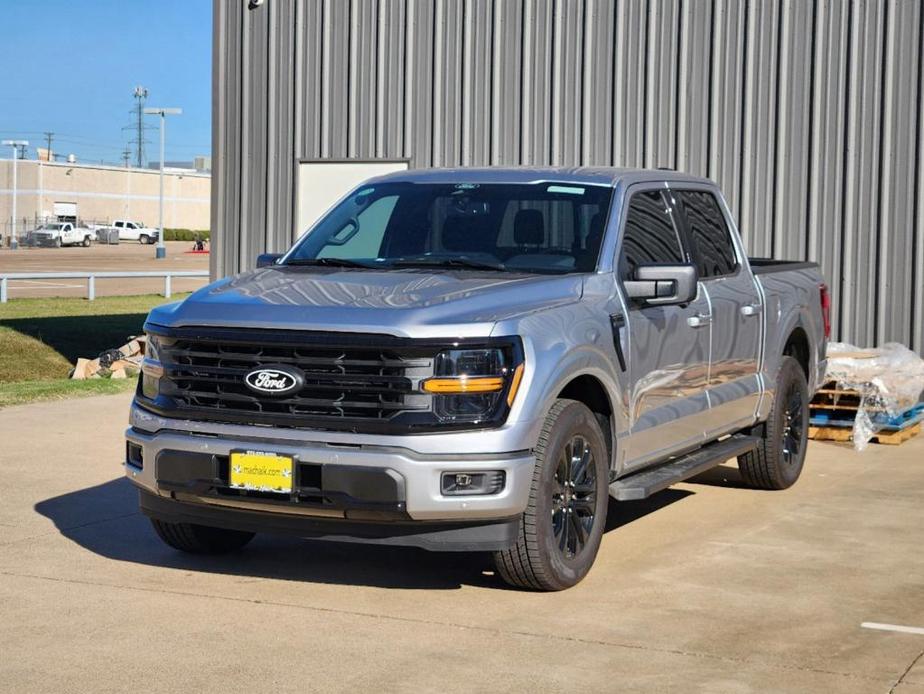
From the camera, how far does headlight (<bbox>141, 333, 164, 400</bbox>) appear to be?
6.79 m

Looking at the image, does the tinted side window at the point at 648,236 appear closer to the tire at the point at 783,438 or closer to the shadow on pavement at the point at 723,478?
the tire at the point at 783,438

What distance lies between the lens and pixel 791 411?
990 cm

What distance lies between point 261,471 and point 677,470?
2.56m

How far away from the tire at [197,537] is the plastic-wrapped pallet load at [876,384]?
5707mm

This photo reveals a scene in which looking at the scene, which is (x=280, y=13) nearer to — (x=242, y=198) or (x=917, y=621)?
(x=242, y=198)

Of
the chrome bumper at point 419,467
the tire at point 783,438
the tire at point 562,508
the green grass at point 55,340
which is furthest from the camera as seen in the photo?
the green grass at point 55,340

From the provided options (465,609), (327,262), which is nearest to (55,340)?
(327,262)

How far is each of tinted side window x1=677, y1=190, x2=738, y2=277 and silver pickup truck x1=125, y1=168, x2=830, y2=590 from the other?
9.6 inches

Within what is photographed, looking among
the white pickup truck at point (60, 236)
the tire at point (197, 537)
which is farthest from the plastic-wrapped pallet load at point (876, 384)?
the white pickup truck at point (60, 236)

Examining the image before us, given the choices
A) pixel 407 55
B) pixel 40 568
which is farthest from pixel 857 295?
pixel 40 568

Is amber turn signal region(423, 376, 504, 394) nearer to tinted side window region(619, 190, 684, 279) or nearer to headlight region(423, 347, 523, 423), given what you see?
headlight region(423, 347, 523, 423)

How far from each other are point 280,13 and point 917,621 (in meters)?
12.1

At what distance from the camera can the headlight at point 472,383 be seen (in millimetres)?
6176

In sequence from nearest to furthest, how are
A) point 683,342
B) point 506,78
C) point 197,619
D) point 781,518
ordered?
point 197,619
point 683,342
point 781,518
point 506,78
